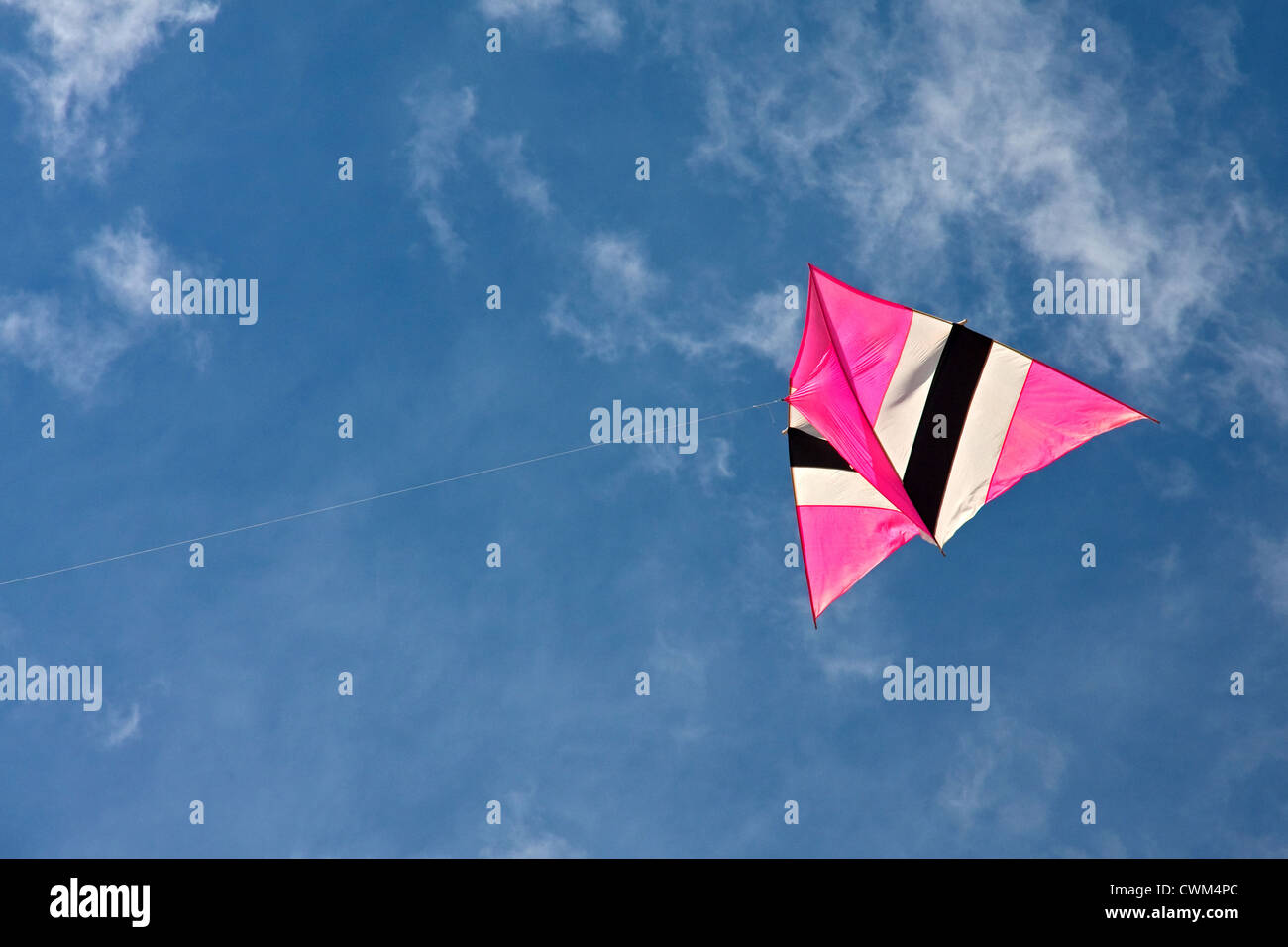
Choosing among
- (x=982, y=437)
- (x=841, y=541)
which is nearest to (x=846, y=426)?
(x=841, y=541)

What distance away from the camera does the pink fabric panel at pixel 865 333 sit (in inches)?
867

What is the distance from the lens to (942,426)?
2339cm

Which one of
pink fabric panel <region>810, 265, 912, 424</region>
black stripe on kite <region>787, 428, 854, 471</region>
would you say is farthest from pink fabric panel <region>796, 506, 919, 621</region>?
pink fabric panel <region>810, 265, 912, 424</region>

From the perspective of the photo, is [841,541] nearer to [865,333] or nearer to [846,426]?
[846,426]

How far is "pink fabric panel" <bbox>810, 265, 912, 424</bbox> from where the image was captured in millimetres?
22016

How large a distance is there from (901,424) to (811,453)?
1.98 metres

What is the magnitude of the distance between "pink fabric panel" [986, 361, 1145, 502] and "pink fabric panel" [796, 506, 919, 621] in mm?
2274

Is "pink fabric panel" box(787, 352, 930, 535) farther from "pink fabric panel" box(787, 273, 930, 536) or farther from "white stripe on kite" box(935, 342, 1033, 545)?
"white stripe on kite" box(935, 342, 1033, 545)

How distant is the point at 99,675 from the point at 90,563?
11.0 ft

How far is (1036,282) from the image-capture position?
27.6 meters

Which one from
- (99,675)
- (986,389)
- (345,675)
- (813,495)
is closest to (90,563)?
(99,675)

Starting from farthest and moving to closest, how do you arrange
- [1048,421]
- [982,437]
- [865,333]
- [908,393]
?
1. [1048,421]
2. [982,437]
3. [908,393]
4. [865,333]

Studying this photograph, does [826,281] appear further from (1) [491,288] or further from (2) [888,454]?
(1) [491,288]

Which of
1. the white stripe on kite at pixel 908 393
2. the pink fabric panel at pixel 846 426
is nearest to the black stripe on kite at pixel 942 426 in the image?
the white stripe on kite at pixel 908 393
